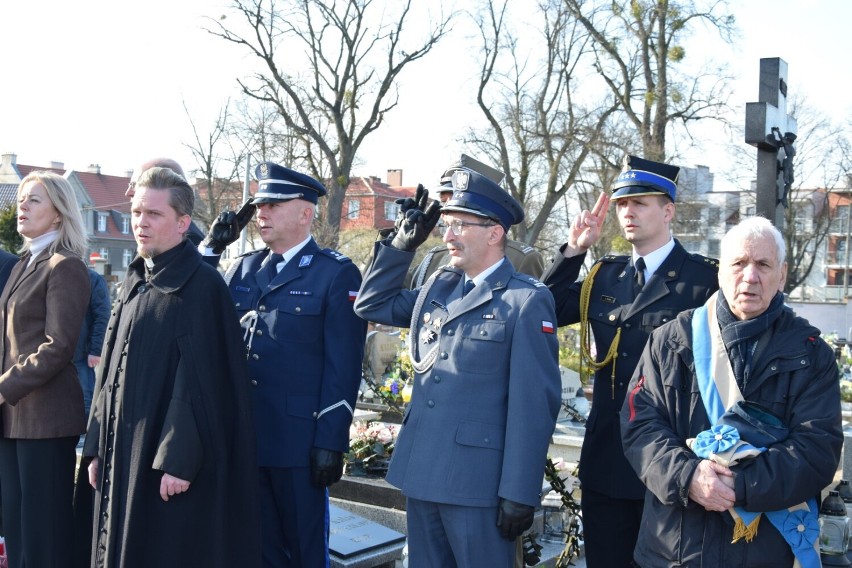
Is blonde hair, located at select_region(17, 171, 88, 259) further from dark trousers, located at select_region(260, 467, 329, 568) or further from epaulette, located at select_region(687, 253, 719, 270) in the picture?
epaulette, located at select_region(687, 253, 719, 270)

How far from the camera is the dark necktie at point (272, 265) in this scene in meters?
4.36

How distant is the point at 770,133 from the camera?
721 cm

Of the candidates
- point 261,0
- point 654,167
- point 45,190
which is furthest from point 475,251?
point 261,0

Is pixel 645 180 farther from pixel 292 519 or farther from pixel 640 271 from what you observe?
pixel 292 519

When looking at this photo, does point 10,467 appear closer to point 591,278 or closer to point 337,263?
point 337,263

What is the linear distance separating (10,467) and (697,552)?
10.7 ft

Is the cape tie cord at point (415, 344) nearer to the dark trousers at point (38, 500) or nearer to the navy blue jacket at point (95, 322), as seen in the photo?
the dark trousers at point (38, 500)

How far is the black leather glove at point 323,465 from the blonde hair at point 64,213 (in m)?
1.69

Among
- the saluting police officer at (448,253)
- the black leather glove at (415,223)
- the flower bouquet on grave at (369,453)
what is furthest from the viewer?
the flower bouquet on grave at (369,453)

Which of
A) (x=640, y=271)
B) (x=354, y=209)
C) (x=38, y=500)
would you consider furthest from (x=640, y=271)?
(x=354, y=209)

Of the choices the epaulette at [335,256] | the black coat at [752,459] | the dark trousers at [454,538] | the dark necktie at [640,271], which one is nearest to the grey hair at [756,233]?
the black coat at [752,459]

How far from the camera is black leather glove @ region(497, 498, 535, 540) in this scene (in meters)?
3.30

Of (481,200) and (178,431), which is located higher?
(481,200)

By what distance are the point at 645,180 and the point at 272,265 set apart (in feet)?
6.00
